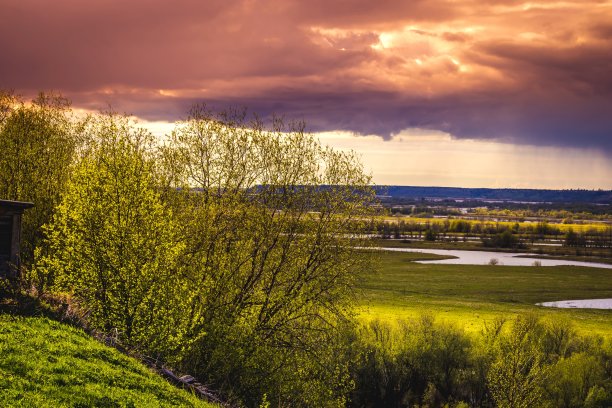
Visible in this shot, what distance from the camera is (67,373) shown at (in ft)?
58.8

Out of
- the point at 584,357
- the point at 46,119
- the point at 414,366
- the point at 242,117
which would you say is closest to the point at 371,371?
the point at 414,366

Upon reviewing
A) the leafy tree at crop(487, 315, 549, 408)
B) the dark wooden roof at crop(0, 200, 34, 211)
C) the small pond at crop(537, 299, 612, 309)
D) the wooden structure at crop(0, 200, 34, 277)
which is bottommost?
the small pond at crop(537, 299, 612, 309)

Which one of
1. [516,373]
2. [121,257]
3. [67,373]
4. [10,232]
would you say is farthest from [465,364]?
[67,373]

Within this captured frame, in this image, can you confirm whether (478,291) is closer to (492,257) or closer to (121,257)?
(492,257)

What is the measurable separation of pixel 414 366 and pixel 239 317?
96.6 ft

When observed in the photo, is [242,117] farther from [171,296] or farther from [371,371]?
[371,371]

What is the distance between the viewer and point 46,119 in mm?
48812

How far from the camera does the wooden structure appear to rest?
95.7 feet

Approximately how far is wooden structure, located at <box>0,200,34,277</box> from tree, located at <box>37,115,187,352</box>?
69.9 inches

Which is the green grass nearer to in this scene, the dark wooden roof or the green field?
the dark wooden roof

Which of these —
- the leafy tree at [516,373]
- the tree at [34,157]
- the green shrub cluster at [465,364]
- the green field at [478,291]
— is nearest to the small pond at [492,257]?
the green field at [478,291]

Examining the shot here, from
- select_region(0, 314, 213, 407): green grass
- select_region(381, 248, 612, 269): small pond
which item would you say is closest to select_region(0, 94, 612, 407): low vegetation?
select_region(0, 314, 213, 407): green grass

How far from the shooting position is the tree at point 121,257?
26953mm

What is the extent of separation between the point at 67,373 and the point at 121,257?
36.0 feet
